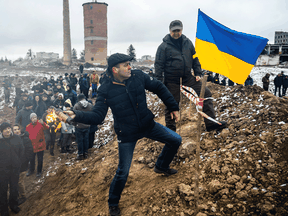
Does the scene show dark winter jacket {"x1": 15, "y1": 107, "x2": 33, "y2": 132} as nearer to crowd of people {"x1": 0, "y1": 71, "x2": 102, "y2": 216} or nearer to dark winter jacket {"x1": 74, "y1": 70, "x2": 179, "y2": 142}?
crowd of people {"x1": 0, "y1": 71, "x2": 102, "y2": 216}

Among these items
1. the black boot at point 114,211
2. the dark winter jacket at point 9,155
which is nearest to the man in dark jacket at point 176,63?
the black boot at point 114,211

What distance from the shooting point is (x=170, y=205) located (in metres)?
2.92

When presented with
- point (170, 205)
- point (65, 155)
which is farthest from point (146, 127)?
point (65, 155)

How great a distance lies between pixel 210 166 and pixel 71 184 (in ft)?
11.5

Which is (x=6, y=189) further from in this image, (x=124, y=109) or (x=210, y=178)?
(x=210, y=178)

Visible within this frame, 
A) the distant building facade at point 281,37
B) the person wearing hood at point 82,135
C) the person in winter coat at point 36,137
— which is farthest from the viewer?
the distant building facade at point 281,37

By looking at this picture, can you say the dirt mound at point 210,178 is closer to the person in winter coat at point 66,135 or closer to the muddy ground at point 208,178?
the muddy ground at point 208,178

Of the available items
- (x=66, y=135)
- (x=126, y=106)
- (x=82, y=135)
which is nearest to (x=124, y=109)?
(x=126, y=106)

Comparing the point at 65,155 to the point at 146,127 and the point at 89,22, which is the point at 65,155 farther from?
the point at 89,22

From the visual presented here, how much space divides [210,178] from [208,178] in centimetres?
3

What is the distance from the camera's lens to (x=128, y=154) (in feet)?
9.29

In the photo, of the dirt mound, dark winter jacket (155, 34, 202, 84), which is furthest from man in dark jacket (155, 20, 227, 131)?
the dirt mound

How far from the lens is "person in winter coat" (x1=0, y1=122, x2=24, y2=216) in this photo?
13.7 ft

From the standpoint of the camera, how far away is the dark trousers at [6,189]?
4156 millimetres
